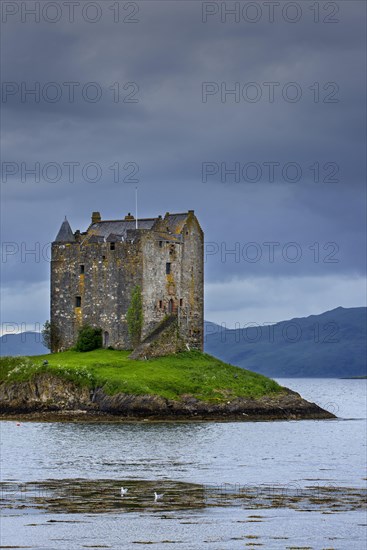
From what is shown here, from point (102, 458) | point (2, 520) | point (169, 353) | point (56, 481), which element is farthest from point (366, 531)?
point (169, 353)

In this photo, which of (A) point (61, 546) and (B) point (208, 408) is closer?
(A) point (61, 546)

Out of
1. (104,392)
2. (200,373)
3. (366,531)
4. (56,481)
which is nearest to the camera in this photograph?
(366,531)

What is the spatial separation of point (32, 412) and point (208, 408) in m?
13.6

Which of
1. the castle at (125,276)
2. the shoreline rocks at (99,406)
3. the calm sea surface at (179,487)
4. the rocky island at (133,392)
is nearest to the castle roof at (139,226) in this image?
the castle at (125,276)

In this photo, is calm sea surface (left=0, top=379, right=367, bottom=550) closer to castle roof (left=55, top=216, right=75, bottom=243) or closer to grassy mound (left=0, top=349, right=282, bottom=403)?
grassy mound (left=0, top=349, right=282, bottom=403)

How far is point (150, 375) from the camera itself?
98938 mm

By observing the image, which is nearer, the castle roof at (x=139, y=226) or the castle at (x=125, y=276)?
the castle at (x=125, y=276)

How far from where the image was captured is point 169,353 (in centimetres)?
10856

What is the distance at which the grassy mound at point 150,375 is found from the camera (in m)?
96.6

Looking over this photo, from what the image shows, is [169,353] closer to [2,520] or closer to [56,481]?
[56,481]

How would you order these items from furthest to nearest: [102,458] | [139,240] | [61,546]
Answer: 1. [139,240]
2. [102,458]
3. [61,546]

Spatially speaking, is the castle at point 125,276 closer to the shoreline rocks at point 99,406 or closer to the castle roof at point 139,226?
the castle roof at point 139,226

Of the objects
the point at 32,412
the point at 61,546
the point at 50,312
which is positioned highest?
the point at 50,312

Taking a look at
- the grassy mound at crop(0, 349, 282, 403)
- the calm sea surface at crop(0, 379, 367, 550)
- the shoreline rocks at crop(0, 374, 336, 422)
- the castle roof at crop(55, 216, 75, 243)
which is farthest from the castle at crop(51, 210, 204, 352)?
the calm sea surface at crop(0, 379, 367, 550)
